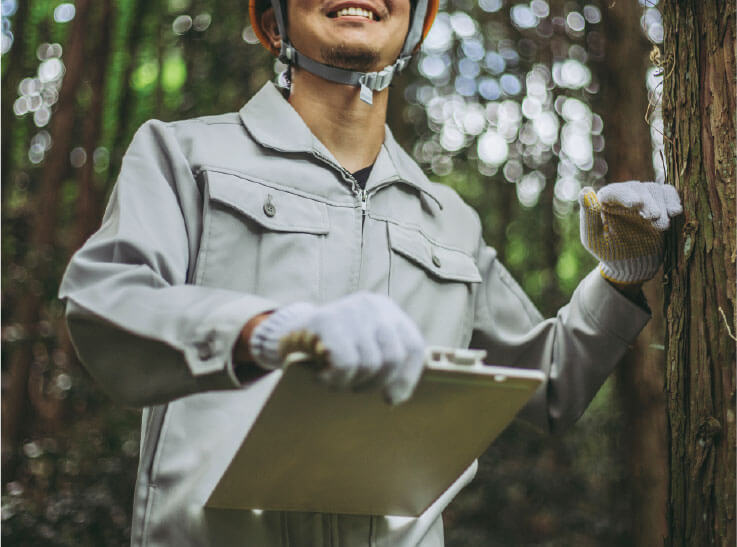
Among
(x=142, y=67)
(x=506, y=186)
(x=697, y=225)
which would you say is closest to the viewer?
(x=697, y=225)

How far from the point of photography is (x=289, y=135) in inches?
86.3

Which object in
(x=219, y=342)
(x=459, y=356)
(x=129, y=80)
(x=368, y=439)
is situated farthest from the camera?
(x=129, y=80)

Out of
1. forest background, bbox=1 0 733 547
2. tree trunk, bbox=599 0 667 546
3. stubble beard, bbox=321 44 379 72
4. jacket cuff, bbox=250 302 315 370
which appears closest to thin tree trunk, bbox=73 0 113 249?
forest background, bbox=1 0 733 547

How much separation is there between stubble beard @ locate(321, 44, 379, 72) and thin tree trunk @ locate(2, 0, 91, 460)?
4.20 meters

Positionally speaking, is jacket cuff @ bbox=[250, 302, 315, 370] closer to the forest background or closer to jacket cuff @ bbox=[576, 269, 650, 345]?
jacket cuff @ bbox=[576, 269, 650, 345]

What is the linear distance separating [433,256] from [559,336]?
46 centimetres

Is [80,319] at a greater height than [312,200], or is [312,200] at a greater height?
[312,200]

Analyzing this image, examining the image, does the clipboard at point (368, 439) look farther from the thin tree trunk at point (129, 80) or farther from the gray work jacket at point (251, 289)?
the thin tree trunk at point (129, 80)

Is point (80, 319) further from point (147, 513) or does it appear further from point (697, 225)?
point (697, 225)

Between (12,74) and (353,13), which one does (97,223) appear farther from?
(353,13)

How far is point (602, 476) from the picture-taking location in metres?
7.85

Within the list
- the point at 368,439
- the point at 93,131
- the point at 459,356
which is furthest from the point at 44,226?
the point at 459,356

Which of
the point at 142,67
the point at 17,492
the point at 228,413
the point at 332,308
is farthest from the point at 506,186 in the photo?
the point at 332,308

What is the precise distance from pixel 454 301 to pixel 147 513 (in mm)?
1009
